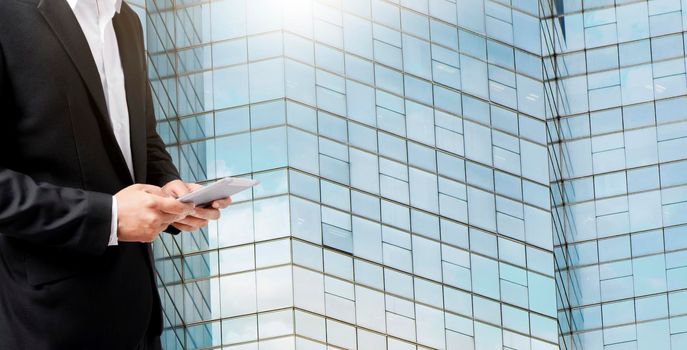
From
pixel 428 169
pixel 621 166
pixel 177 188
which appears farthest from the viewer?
pixel 621 166

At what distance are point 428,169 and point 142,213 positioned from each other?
57796 mm

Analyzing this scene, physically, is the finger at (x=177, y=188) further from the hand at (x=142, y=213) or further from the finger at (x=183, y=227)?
the hand at (x=142, y=213)

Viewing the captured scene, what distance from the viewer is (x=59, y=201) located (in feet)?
10.7

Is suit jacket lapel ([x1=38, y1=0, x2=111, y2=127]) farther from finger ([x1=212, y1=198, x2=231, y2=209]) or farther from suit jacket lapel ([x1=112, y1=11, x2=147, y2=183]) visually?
finger ([x1=212, y1=198, x2=231, y2=209])

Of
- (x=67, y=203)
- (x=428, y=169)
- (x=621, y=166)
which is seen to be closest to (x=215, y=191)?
(x=67, y=203)

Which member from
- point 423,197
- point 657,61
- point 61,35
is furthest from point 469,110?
point 61,35

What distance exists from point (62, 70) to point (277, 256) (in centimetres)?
5338

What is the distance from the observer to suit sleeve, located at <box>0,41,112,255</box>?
128 inches

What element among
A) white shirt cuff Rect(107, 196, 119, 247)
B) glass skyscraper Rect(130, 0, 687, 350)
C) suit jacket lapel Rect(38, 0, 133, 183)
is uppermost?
glass skyscraper Rect(130, 0, 687, 350)

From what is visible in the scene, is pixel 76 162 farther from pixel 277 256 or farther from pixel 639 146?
pixel 639 146

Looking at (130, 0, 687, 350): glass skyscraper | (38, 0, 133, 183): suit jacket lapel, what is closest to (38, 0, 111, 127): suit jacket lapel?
(38, 0, 133, 183): suit jacket lapel

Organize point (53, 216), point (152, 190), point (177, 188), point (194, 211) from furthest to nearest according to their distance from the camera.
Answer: point (177, 188)
point (194, 211)
point (152, 190)
point (53, 216)

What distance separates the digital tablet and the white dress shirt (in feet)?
0.70

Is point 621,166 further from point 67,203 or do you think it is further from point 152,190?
point 67,203
